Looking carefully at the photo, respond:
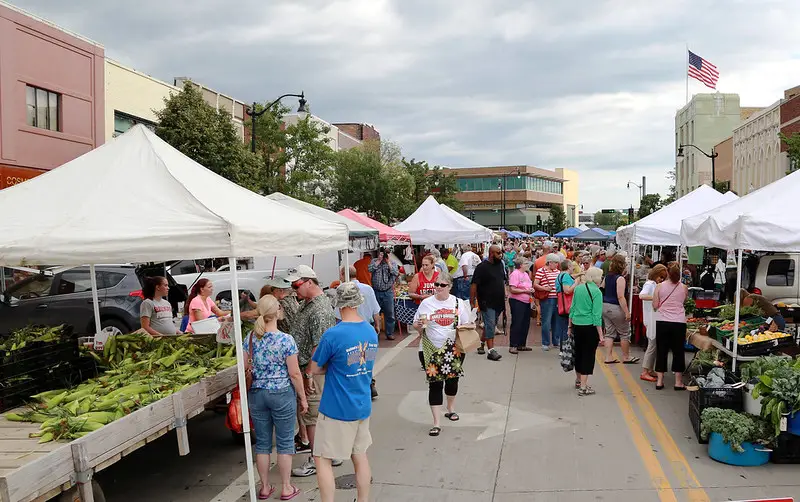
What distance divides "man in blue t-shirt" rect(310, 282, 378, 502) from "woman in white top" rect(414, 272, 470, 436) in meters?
2.48

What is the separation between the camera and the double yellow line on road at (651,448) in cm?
594

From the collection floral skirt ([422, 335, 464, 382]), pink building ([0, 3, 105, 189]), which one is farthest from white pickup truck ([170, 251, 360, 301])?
floral skirt ([422, 335, 464, 382])

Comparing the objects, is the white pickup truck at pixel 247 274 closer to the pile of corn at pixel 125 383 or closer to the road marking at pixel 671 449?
the pile of corn at pixel 125 383

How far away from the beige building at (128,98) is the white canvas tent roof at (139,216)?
785 inches

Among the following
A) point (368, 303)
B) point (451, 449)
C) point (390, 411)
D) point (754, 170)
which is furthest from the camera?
point (754, 170)

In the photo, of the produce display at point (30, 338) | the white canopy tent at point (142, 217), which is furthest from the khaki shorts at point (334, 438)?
the produce display at point (30, 338)

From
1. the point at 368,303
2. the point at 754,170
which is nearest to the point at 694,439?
the point at 368,303

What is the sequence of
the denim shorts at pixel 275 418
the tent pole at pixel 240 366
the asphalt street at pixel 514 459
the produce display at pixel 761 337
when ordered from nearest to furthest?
the tent pole at pixel 240 366 < the denim shorts at pixel 275 418 < the asphalt street at pixel 514 459 < the produce display at pixel 761 337

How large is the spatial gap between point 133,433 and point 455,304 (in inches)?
151

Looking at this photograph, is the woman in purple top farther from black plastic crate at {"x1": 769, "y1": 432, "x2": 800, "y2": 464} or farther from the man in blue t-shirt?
the man in blue t-shirt

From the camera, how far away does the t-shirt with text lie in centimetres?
518

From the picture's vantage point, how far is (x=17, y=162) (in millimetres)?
21453

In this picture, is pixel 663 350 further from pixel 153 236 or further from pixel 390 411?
pixel 153 236

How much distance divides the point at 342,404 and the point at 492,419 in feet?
11.8
